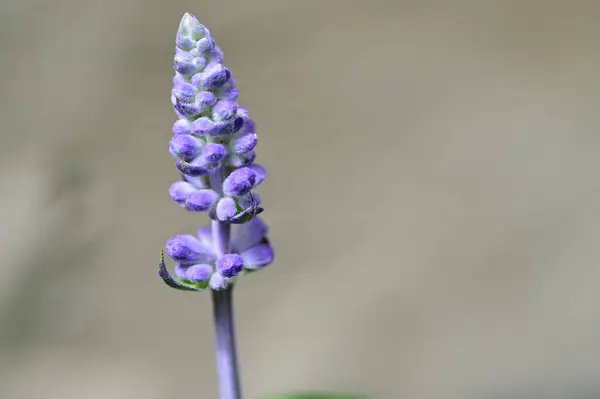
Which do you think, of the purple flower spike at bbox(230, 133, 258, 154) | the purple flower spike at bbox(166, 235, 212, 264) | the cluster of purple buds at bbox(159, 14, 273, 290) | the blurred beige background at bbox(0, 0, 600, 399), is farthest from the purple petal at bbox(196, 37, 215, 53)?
the blurred beige background at bbox(0, 0, 600, 399)

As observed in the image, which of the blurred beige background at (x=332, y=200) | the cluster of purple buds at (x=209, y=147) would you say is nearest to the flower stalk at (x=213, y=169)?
the cluster of purple buds at (x=209, y=147)

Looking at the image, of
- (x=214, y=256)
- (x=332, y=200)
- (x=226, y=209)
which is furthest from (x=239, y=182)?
(x=332, y=200)

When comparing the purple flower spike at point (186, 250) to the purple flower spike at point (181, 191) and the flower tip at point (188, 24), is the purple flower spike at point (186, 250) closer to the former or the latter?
the purple flower spike at point (181, 191)

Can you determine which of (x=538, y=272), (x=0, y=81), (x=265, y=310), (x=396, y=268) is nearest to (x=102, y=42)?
(x=0, y=81)

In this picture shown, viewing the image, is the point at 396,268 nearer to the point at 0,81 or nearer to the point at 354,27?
the point at 354,27

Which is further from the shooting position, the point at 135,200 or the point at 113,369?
the point at 135,200

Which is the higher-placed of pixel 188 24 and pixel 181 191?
pixel 188 24

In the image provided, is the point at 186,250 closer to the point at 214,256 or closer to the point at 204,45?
the point at 214,256
